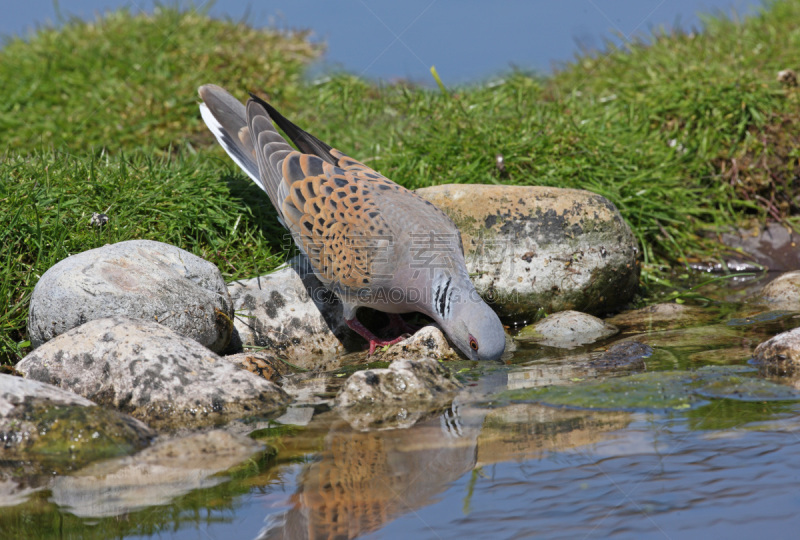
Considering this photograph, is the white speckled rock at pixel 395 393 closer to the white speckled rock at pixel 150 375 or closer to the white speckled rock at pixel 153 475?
the white speckled rock at pixel 150 375

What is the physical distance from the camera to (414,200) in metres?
5.44

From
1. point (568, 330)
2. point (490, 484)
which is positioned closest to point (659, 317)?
point (568, 330)

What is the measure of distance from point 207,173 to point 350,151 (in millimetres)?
1944

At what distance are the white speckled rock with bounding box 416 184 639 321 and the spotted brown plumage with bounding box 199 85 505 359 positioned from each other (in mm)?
563

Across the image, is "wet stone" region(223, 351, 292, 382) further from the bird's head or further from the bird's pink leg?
the bird's head

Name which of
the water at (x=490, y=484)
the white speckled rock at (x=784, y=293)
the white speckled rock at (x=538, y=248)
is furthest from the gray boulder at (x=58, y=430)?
the white speckled rock at (x=784, y=293)

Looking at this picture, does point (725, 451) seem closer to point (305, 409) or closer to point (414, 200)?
point (305, 409)

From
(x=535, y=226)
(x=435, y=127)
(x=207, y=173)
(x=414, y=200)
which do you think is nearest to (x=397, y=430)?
(x=414, y=200)

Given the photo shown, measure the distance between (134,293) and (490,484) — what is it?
2.78 m

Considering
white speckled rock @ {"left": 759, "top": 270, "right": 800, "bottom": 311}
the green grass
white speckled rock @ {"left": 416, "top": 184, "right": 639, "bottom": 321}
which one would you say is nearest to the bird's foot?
white speckled rock @ {"left": 416, "top": 184, "right": 639, "bottom": 321}

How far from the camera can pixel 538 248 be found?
5.86m

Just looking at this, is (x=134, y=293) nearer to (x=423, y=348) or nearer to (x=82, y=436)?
(x=82, y=436)

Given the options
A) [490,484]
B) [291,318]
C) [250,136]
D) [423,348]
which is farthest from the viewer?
[250,136]

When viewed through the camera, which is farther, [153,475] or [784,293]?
[784,293]
